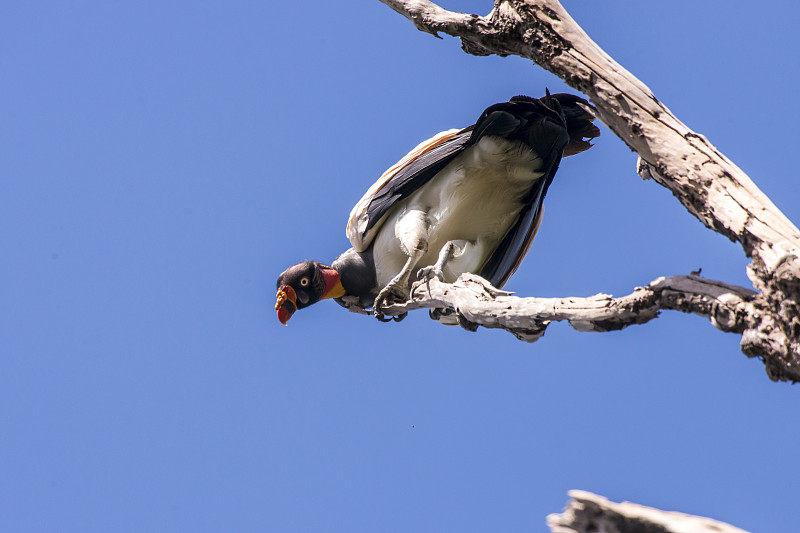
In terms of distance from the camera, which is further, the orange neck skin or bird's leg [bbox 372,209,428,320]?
the orange neck skin

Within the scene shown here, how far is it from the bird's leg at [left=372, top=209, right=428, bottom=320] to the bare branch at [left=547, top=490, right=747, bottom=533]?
3.64 metres

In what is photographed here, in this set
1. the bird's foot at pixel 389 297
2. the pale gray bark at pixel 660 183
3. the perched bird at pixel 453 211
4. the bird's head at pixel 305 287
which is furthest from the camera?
the bird's head at pixel 305 287

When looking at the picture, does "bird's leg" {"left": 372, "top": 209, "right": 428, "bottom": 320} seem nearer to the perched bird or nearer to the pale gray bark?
the perched bird

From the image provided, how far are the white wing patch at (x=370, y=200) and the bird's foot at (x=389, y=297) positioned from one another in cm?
76

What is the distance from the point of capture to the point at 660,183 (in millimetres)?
3666

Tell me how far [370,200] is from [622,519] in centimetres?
464

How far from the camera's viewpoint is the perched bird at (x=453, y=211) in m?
5.64

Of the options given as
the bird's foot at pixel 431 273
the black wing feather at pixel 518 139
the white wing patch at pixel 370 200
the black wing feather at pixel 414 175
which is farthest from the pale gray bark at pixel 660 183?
the white wing patch at pixel 370 200

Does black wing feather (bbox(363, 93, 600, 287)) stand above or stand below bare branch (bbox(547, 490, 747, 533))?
above

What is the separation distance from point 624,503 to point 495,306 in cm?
199

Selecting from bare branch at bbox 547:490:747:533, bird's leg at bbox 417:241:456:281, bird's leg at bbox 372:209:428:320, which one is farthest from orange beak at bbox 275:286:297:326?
bare branch at bbox 547:490:747:533

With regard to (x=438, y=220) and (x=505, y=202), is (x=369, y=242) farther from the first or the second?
(x=505, y=202)

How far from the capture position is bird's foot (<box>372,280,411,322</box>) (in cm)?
593

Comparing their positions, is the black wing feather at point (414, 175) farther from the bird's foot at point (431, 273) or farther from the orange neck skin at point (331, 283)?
the bird's foot at point (431, 273)
